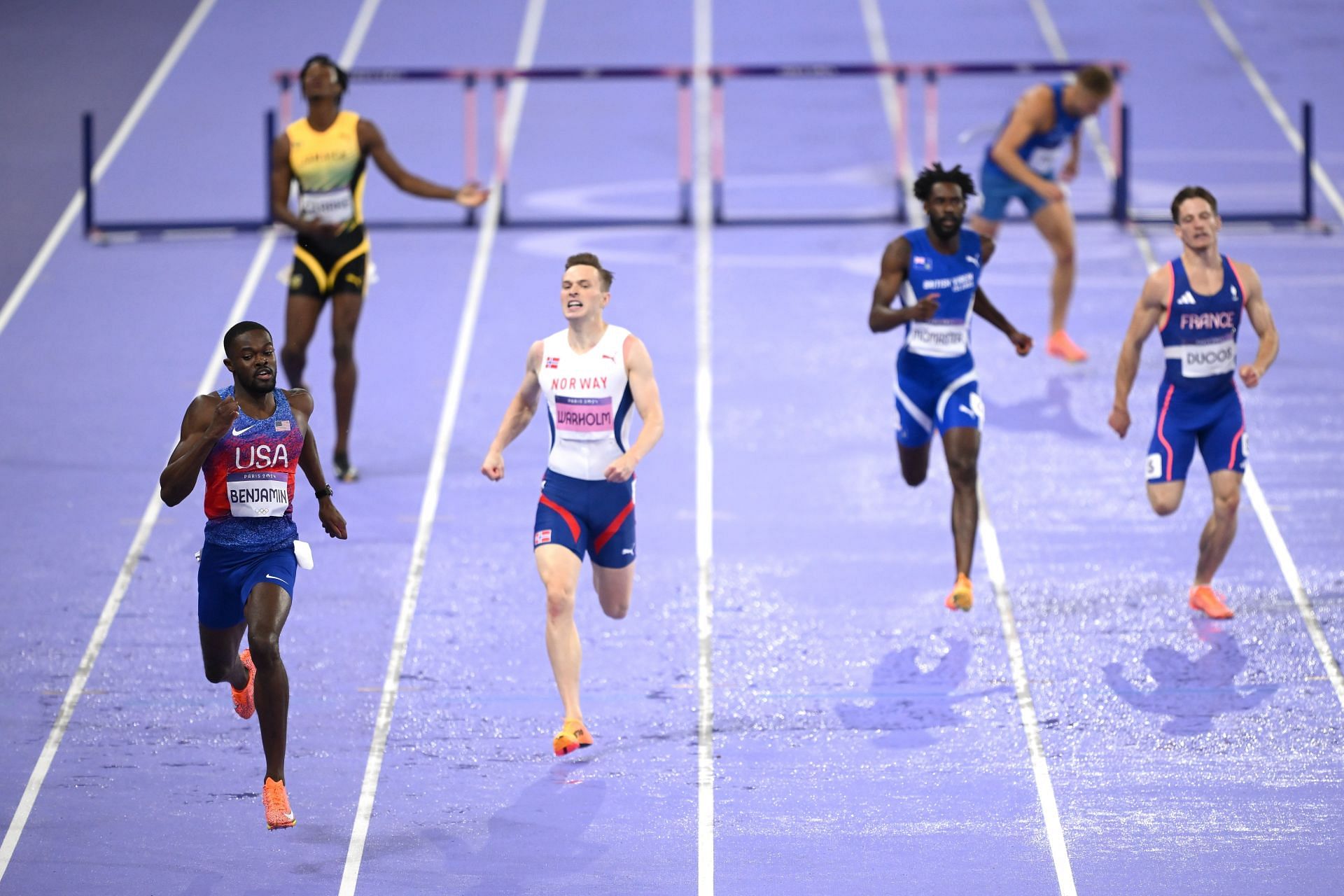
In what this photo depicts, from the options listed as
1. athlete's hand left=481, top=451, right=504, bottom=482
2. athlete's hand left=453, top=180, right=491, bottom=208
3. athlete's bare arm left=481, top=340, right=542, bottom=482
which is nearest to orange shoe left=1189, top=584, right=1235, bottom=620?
athlete's bare arm left=481, top=340, right=542, bottom=482

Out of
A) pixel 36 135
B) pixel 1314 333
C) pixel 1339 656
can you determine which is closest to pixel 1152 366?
pixel 1314 333

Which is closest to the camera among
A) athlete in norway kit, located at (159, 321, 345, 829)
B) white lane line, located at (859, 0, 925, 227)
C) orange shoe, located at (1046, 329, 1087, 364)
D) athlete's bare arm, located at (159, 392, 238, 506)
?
athlete's bare arm, located at (159, 392, 238, 506)

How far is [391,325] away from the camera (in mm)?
12883

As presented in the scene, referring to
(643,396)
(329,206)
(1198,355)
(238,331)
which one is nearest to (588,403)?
(643,396)

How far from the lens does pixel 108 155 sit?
15.5 meters

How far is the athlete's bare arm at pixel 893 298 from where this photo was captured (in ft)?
29.2

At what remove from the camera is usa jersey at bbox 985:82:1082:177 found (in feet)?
39.6

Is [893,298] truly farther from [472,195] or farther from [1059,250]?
[1059,250]

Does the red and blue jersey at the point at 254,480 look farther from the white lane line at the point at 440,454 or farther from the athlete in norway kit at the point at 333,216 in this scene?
the athlete in norway kit at the point at 333,216

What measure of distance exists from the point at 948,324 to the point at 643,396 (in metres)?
1.85

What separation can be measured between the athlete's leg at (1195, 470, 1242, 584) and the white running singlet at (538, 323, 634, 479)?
2.73m

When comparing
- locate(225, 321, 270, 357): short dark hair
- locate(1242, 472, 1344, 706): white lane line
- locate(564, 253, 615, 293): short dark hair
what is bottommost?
locate(1242, 472, 1344, 706): white lane line

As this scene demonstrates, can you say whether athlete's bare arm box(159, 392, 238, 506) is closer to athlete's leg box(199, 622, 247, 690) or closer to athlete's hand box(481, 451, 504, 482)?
athlete's leg box(199, 622, 247, 690)

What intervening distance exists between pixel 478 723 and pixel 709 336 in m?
4.59
